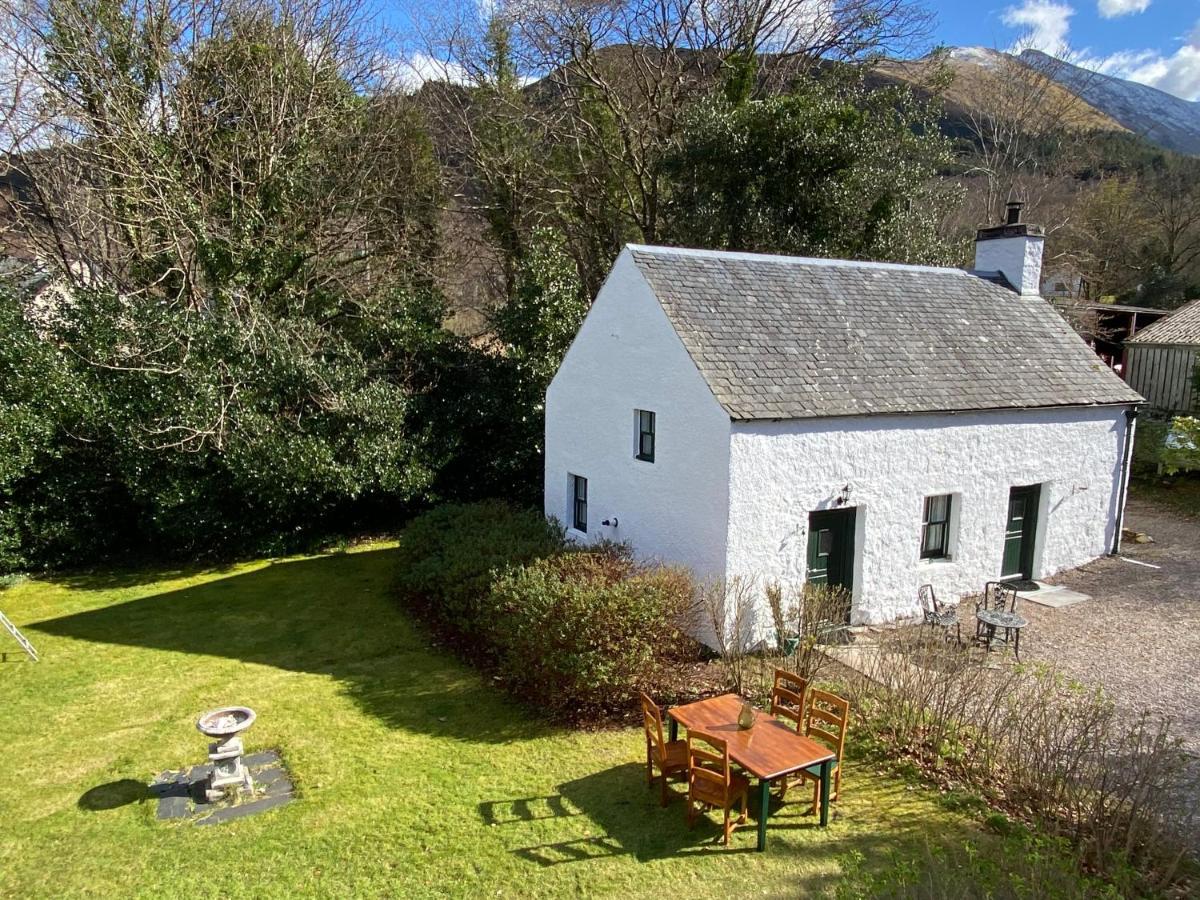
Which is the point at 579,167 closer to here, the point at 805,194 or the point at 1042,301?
the point at 805,194

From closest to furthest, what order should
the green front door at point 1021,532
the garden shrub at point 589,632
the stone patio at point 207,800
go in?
the stone patio at point 207,800 < the garden shrub at point 589,632 < the green front door at point 1021,532

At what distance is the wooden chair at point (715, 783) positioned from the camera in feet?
25.2

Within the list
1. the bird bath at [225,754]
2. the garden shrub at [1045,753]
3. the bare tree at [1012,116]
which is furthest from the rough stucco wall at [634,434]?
the bare tree at [1012,116]

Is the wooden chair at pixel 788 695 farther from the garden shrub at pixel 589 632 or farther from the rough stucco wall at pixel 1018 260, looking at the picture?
the rough stucco wall at pixel 1018 260

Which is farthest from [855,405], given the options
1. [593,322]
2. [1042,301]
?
[1042,301]

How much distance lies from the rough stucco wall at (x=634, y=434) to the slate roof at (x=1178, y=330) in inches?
903

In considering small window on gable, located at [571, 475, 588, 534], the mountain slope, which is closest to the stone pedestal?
small window on gable, located at [571, 475, 588, 534]

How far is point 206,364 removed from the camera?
59.6ft

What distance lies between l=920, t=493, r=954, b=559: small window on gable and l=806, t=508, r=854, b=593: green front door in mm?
1930

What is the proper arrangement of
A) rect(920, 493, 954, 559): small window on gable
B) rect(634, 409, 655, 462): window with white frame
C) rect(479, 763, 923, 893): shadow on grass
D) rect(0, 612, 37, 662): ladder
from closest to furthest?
1. rect(479, 763, 923, 893): shadow on grass
2. rect(0, 612, 37, 662): ladder
3. rect(634, 409, 655, 462): window with white frame
4. rect(920, 493, 954, 559): small window on gable

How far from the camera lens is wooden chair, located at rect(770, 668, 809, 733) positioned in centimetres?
910

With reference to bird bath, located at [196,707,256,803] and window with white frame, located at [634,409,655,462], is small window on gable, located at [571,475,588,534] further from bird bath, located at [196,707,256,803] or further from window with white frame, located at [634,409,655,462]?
bird bath, located at [196,707,256,803]

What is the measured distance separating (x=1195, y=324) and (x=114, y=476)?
35515 millimetres

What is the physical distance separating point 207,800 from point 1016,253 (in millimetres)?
19328
